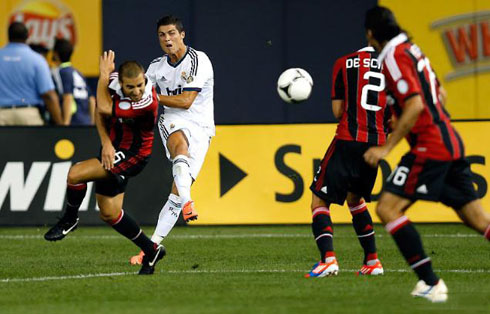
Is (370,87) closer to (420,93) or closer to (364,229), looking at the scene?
(364,229)

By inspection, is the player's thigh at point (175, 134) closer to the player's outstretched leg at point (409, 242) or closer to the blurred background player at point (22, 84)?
the player's outstretched leg at point (409, 242)

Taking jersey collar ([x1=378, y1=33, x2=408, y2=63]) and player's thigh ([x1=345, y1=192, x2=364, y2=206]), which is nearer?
jersey collar ([x1=378, y1=33, x2=408, y2=63])

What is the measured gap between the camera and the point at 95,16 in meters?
20.0

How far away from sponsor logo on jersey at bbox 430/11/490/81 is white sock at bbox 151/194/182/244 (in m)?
10.0

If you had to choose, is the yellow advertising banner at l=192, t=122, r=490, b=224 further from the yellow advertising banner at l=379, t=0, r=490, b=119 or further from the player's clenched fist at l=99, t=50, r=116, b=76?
the yellow advertising banner at l=379, t=0, r=490, b=119

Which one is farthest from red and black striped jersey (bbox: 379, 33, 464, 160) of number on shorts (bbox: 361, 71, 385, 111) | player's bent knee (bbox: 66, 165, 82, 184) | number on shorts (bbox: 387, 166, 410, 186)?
player's bent knee (bbox: 66, 165, 82, 184)

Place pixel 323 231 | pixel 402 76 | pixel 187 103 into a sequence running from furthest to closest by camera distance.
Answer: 1. pixel 187 103
2. pixel 323 231
3. pixel 402 76

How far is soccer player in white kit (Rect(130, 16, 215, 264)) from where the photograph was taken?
1054 centimetres

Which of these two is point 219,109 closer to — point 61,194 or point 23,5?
point 23,5

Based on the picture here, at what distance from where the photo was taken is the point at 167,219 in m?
10.5

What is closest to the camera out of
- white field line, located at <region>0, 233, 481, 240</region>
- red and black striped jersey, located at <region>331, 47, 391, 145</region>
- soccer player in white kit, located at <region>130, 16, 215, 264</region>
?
red and black striped jersey, located at <region>331, 47, 391, 145</region>

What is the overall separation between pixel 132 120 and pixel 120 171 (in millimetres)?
416

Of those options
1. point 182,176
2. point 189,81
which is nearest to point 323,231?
point 182,176

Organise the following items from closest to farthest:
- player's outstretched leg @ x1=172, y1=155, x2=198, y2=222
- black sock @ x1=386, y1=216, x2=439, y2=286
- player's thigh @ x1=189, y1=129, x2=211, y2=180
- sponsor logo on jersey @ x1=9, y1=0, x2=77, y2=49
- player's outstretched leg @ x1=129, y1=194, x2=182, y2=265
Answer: black sock @ x1=386, y1=216, x2=439, y2=286, player's outstretched leg @ x1=172, y1=155, x2=198, y2=222, player's outstretched leg @ x1=129, y1=194, x2=182, y2=265, player's thigh @ x1=189, y1=129, x2=211, y2=180, sponsor logo on jersey @ x1=9, y1=0, x2=77, y2=49
